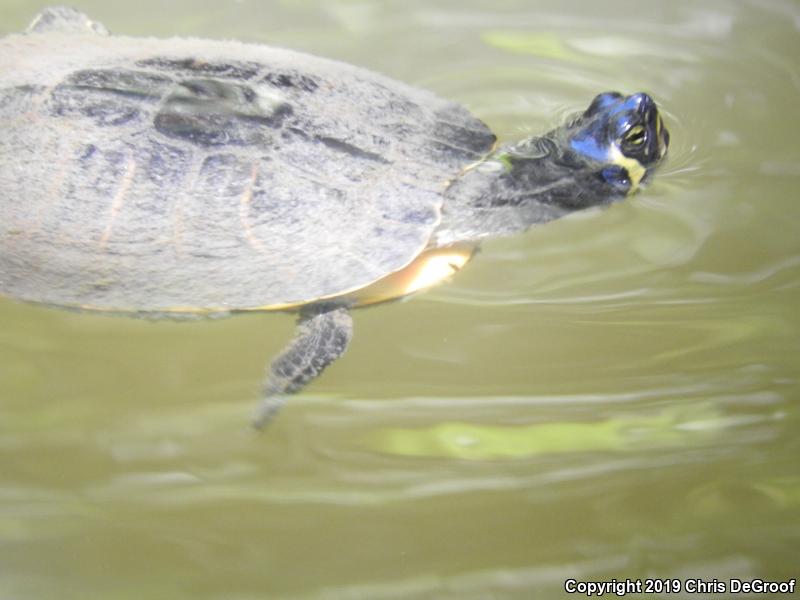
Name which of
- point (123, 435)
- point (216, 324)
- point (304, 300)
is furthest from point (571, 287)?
point (123, 435)

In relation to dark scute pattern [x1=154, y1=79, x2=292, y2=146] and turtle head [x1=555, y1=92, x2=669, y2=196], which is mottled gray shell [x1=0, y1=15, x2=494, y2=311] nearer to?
dark scute pattern [x1=154, y1=79, x2=292, y2=146]

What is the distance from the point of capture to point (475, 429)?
7.32 feet

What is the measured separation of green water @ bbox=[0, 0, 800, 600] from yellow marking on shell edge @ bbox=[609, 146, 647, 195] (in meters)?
0.13

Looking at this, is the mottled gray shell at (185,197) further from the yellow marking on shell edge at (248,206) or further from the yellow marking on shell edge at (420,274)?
the yellow marking on shell edge at (420,274)

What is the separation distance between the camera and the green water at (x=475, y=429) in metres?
1.93

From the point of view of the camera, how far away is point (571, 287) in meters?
2.58

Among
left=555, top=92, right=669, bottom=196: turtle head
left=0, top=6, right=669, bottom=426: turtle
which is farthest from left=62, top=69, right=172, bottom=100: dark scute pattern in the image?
left=555, top=92, right=669, bottom=196: turtle head

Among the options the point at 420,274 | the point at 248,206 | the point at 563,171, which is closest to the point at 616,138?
the point at 563,171

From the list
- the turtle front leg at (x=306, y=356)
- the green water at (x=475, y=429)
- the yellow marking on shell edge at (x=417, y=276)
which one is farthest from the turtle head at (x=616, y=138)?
the turtle front leg at (x=306, y=356)

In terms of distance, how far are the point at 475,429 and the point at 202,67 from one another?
1449 millimetres

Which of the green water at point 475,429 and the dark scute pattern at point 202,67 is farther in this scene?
the dark scute pattern at point 202,67

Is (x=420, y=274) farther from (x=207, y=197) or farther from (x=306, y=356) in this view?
(x=207, y=197)

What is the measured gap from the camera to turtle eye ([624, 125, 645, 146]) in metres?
2.54

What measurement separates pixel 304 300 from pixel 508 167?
93 centimetres
